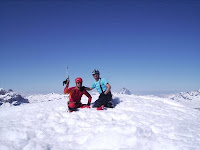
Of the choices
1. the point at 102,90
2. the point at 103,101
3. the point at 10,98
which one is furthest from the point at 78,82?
the point at 10,98

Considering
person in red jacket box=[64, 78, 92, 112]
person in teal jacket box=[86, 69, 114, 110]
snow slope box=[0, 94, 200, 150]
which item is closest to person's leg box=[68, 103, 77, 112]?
person in red jacket box=[64, 78, 92, 112]

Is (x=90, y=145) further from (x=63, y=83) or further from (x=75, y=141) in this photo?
(x=63, y=83)

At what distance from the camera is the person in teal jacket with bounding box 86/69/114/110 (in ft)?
34.9

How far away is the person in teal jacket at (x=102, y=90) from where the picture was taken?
10630mm

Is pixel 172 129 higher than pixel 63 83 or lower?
lower

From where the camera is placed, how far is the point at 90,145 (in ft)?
18.5

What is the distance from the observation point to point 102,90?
11.1 metres

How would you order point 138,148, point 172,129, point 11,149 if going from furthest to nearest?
point 172,129
point 138,148
point 11,149

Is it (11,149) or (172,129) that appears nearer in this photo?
(11,149)

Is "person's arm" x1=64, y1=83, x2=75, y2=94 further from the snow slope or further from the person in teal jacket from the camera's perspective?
the person in teal jacket

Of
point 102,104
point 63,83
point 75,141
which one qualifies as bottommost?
point 75,141

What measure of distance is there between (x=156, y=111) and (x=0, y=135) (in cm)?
853

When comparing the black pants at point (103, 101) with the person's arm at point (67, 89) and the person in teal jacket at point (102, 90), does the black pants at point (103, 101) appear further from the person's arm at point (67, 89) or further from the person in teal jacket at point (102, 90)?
the person's arm at point (67, 89)

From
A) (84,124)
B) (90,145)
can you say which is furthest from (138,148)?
(84,124)
